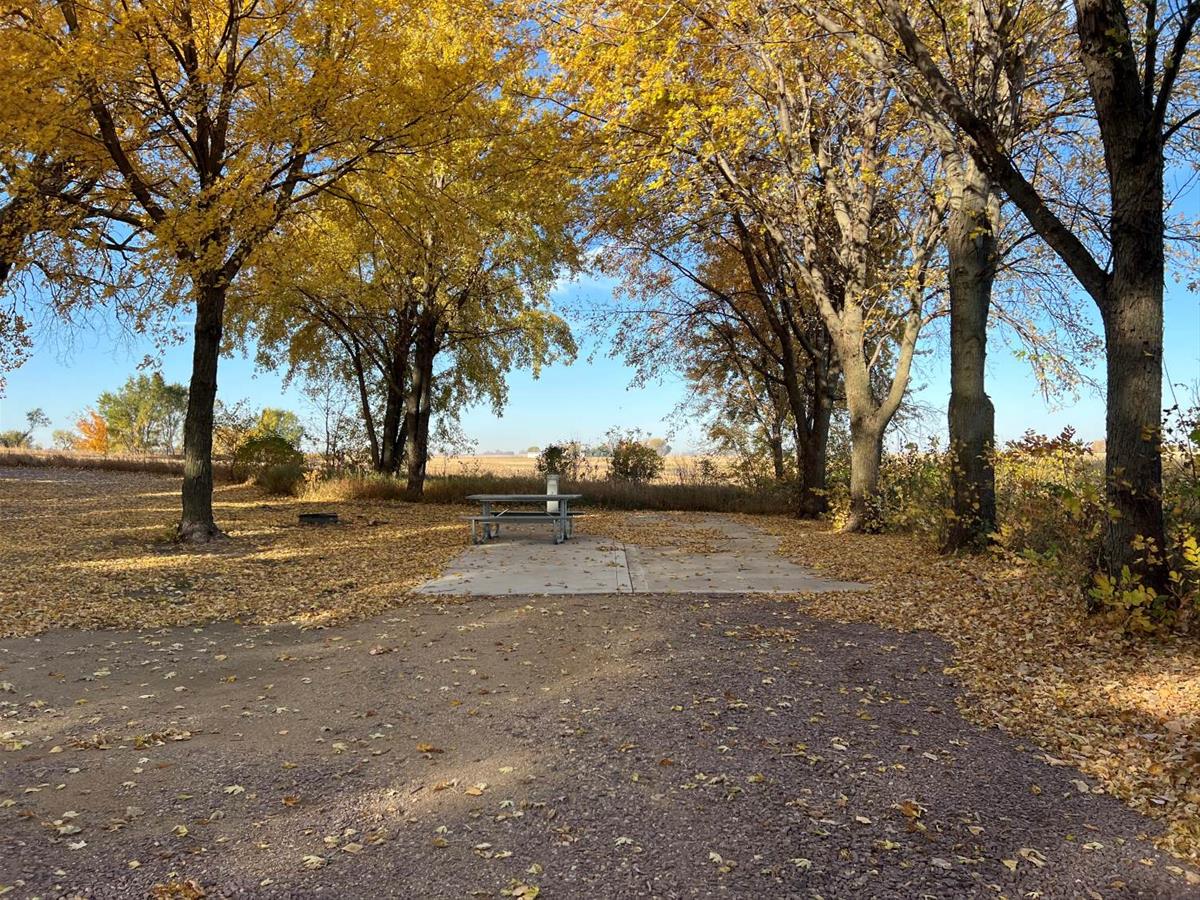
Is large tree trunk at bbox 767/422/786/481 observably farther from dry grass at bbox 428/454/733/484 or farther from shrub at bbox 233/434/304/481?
Result: shrub at bbox 233/434/304/481

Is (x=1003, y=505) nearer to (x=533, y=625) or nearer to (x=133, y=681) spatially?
(x=533, y=625)

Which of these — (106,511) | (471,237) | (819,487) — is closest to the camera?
(471,237)

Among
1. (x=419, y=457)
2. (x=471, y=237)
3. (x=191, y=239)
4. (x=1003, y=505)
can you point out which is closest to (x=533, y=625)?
(x=191, y=239)

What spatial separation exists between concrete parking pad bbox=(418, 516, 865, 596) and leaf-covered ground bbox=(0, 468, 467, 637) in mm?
563

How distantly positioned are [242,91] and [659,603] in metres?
8.08

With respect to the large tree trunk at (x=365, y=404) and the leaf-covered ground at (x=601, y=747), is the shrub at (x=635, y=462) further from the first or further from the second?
the leaf-covered ground at (x=601, y=747)

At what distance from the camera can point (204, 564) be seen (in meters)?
8.17

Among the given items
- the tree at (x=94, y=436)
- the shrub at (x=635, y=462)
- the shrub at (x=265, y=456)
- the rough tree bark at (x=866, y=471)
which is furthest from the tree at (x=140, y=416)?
the rough tree bark at (x=866, y=471)

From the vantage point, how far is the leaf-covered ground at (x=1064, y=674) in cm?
302

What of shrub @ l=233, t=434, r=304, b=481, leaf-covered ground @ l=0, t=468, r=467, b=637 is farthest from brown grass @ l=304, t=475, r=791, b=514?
leaf-covered ground @ l=0, t=468, r=467, b=637

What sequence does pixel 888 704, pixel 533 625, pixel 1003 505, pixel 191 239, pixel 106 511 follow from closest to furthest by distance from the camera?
pixel 888 704, pixel 533 625, pixel 191 239, pixel 1003 505, pixel 106 511

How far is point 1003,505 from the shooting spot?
29.1 ft

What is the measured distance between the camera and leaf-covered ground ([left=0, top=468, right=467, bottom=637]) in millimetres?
6188

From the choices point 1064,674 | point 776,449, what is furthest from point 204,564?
point 776,449
